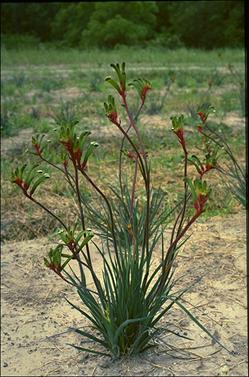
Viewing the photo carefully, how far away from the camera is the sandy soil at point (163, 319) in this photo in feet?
9.09

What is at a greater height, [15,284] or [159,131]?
[159,131]

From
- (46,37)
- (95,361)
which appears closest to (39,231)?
(95,361)

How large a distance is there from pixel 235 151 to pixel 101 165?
55.5 inches

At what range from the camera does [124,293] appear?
9.18 ft

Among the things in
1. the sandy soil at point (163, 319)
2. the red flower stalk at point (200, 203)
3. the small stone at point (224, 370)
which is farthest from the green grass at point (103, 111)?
the red flower stalk at point (200, 203)

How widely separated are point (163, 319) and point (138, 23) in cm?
3704

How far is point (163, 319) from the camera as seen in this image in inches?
122

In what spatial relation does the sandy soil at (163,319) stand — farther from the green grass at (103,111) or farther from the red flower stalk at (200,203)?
the green grass at (103,111)

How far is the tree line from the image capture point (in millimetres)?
36794

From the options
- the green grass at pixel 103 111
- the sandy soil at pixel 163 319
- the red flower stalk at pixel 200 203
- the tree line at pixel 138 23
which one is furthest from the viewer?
the tree line at pixel 138 23

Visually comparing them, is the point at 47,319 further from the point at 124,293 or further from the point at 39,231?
the point at 39,231

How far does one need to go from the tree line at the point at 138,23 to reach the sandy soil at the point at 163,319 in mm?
31934

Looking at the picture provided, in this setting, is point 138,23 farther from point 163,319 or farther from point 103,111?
point 163,319

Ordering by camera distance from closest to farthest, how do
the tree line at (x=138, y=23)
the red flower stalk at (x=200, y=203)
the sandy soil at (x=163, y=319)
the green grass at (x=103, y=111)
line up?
the red flower stalk at (x=200, y=203)
the sandy soil at (x=163, y=319)
the green grass at (x=103, y=111)
the tree line at (x=138, y=23)
